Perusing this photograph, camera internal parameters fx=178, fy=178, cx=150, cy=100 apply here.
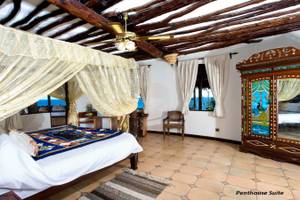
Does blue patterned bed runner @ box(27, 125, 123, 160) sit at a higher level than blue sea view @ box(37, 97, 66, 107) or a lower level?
lower

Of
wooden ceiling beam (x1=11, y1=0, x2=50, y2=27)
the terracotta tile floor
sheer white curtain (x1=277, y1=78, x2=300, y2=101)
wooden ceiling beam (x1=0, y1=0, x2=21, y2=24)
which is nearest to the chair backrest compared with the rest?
the terracotta tile floor

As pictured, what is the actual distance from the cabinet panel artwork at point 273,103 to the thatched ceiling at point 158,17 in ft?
2.12

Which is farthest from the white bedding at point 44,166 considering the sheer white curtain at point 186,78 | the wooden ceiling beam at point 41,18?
the sheer white curtain at point 186,78

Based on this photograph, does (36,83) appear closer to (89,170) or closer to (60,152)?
(60,152)

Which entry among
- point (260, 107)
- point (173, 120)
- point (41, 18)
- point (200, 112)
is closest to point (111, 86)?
point (41, 18)

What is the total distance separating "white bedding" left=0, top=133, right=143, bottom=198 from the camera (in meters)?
1.69

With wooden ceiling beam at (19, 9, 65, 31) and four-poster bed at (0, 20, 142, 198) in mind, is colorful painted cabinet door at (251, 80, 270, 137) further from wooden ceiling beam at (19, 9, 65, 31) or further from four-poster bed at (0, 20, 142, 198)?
wooden ceiling beam at (19, 9, 65, 31)

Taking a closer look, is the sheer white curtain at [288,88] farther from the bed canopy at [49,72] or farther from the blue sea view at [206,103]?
the bed canopy at [49,72]

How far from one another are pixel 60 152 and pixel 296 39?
4995mm

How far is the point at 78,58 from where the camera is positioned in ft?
7.37

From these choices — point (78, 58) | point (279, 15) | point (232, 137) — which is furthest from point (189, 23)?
point (232, 137)

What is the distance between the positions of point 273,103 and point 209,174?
194cm

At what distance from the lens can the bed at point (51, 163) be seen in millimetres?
1702

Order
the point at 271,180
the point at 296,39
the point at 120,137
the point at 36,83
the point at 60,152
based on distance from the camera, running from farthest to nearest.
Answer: the point at 296,39
the point at 120,137
the point at 271,180
the point at 60,152
the point at 36,83
